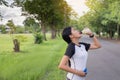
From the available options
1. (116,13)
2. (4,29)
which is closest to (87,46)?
(4,29)

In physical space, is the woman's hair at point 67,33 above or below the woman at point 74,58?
above

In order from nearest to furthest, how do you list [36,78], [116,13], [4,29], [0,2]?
[4,29] → [36,78] → [0,2] → [116,13]

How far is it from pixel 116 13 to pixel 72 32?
49.6 meters

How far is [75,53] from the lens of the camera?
204 inches

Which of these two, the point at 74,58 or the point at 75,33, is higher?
the point at 75,33

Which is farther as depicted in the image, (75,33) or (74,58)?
(75,33)

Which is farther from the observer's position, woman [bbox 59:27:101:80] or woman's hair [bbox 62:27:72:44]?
woman's hair [bbox 62:27:72:44]

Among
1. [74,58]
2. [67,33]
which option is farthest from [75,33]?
[74,58]

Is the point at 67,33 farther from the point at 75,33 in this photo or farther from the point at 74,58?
the point at 74,58

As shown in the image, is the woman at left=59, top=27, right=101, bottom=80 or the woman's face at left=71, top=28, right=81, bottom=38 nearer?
the woman at left=59, top=27, right=101, bottom=80

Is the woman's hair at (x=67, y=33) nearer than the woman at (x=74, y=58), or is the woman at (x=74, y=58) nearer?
the woman at (x=74, y=58)

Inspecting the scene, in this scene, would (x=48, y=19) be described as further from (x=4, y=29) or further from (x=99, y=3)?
(x=4, y=29)

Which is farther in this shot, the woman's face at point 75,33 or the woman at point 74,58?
the woman's face at point 75,33

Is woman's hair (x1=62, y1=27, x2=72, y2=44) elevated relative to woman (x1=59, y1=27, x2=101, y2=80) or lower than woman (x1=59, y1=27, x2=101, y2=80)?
elevated
